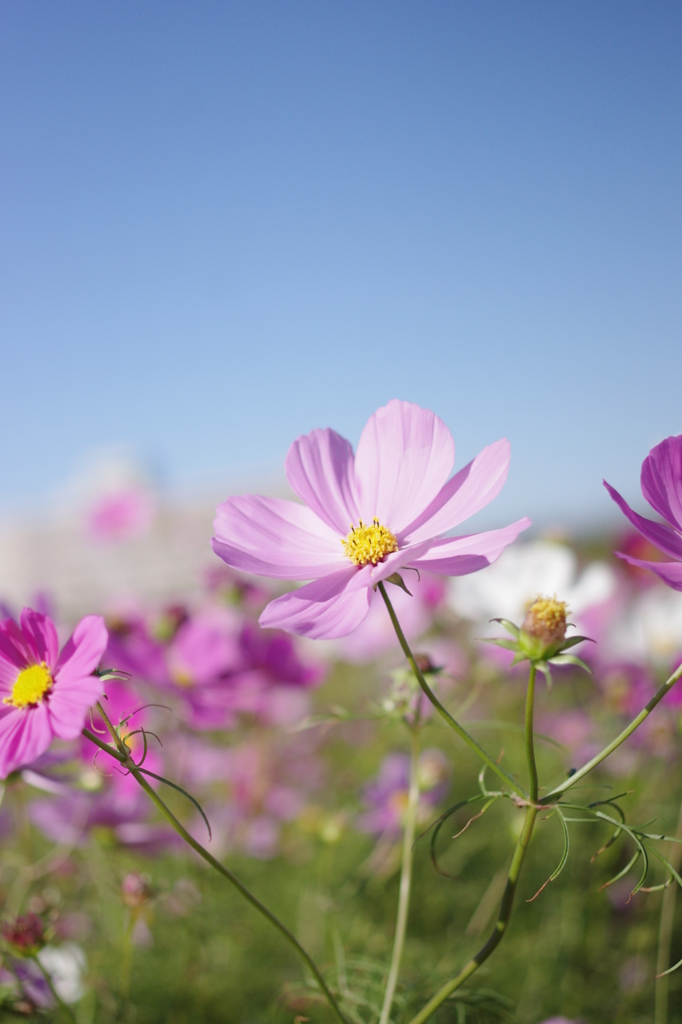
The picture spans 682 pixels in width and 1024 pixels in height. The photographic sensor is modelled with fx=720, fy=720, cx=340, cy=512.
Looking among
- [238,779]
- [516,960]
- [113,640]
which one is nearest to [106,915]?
[238,779]

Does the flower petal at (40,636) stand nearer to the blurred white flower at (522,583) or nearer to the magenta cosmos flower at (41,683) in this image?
the magenta cosmos flower at (41,683)

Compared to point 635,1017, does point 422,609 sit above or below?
above

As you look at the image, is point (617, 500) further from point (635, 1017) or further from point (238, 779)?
point (238, 779)

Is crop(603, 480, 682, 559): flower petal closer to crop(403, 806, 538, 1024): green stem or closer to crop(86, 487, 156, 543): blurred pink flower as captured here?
crop(403, 806, 538, 1024): green stem

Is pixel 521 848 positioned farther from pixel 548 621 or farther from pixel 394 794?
pixel 394 794

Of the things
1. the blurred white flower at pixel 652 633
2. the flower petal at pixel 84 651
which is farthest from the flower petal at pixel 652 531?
the blurred white flower at pixel 652 633

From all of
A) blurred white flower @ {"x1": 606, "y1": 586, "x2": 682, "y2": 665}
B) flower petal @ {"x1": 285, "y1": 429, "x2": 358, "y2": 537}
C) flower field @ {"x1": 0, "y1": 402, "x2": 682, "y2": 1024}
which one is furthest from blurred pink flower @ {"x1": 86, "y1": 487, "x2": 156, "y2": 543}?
flower petal @ {"x1": 285, "y1": 429, "x2": 358, "y2": 537}
